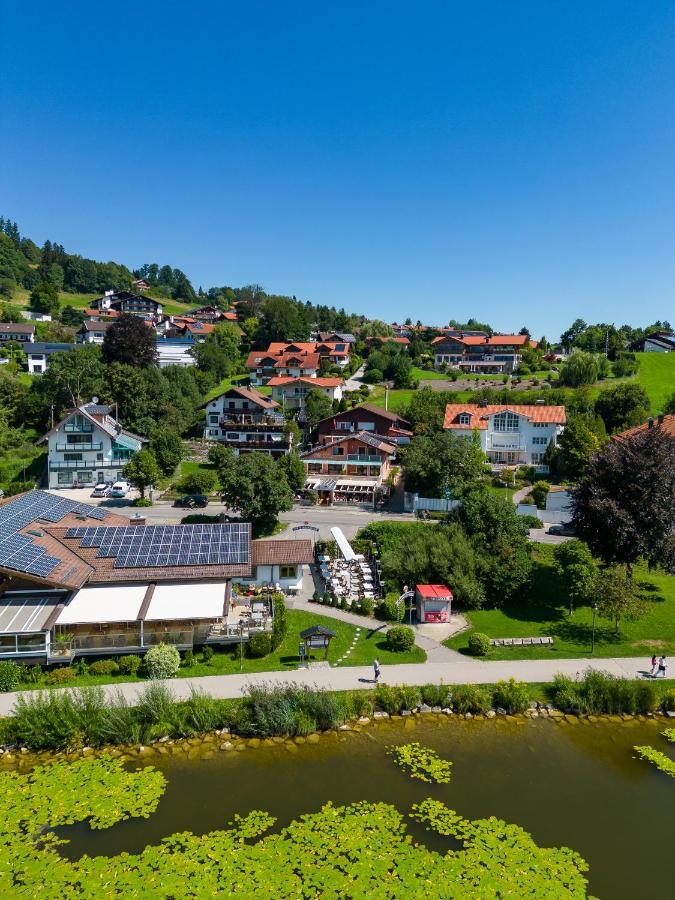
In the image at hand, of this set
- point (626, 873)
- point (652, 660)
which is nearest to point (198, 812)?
point (626, 873)

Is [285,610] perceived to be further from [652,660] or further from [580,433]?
[580,433]

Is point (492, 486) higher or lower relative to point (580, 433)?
lower

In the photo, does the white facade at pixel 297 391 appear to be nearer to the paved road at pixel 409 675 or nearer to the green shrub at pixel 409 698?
the paved road at pixel 409 675

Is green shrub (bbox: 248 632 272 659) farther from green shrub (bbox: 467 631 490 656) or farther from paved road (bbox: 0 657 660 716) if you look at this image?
green shrub (bbox: 467 631 490 656)

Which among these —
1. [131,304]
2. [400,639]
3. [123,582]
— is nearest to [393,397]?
[400,639]

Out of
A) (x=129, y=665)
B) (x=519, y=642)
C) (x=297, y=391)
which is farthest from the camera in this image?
(x=297, y=391)

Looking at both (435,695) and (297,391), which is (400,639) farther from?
(297,391)

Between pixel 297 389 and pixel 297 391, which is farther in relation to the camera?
pixel 297 391

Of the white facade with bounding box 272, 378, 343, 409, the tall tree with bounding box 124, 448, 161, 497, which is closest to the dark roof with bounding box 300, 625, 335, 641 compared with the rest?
the tall tree with bounding box 124, 448, 161, 497
